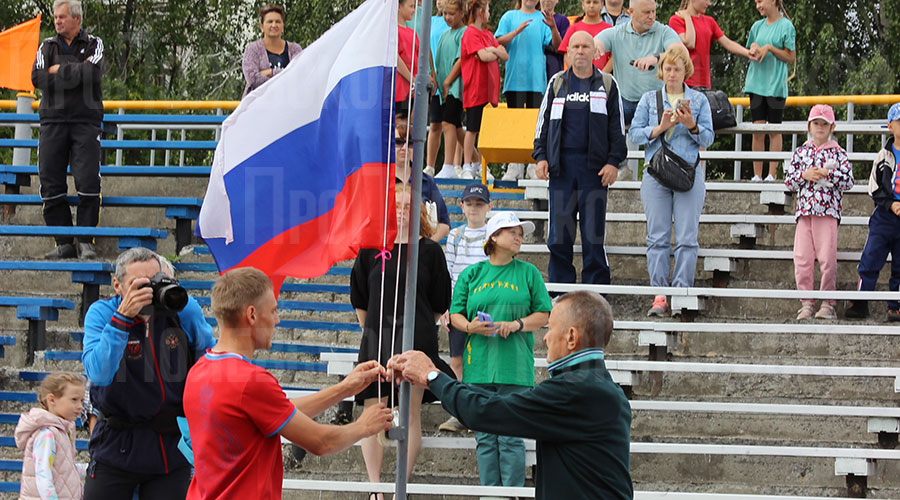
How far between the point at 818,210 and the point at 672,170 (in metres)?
1.06

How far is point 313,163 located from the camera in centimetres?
486

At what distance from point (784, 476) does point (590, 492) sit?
3696 mm

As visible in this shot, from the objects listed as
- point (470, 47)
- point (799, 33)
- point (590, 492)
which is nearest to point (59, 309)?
point (470, 47)

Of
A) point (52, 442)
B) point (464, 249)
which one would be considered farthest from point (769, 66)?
point (52, 442)

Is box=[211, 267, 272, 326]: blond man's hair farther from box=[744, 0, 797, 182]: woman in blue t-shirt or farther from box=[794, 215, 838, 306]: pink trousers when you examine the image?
box=[744, 0, 797, 182]: woman in blue t-shirt

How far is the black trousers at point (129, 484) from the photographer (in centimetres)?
541

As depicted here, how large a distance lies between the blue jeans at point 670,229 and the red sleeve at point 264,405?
16.8ft

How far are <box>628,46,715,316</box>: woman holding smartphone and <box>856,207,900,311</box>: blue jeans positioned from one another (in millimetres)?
1212

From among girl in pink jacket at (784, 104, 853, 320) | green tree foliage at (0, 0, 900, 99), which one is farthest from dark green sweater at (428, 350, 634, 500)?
green tree foliage at (0, 0, 900, 99)

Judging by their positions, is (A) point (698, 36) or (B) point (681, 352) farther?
(A) point (698, 36)

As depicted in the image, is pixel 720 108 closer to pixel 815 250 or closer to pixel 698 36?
pixel 698 36

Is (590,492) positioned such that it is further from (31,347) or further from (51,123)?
(51,123)

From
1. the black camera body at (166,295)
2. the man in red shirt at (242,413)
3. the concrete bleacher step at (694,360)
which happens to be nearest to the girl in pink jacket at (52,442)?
the black camera body at (166,295)

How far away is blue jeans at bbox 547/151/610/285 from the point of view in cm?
886
